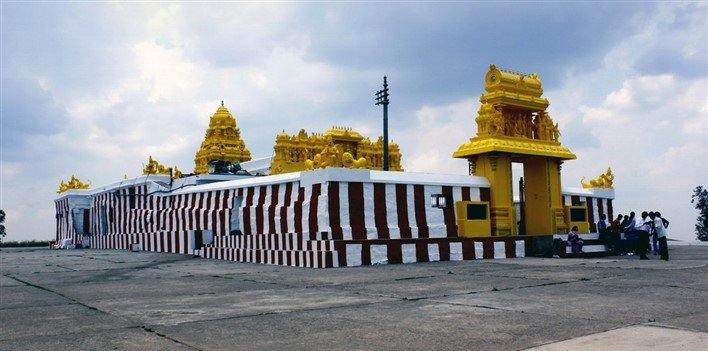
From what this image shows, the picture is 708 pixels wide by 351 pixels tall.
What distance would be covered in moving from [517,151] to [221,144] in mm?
24432

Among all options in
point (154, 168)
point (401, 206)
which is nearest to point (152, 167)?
point (154, 168)

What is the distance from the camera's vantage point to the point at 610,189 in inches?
913

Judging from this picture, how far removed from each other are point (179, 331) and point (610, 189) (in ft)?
69.3

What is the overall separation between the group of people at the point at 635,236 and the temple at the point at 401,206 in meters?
0.39

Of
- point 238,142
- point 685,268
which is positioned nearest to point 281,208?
point 685,268

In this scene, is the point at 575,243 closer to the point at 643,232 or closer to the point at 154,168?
the point at 643,232

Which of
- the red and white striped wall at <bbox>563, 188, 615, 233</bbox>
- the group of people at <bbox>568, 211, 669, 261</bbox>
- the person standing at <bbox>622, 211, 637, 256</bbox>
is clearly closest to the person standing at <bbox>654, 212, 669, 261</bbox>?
the group of people at <bbox>568, 211, 669, 261</bbox>

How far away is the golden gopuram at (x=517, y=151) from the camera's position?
17.5 metres

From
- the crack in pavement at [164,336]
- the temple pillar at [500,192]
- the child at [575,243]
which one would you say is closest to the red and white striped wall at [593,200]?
the child at [575,243]

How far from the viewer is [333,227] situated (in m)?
14.4

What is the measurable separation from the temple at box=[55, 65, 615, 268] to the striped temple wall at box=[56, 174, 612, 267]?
0.03 meters

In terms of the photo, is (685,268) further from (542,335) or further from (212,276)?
(212,276)

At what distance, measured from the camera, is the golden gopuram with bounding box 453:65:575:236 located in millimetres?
17531

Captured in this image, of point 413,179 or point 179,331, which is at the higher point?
point 413,179
